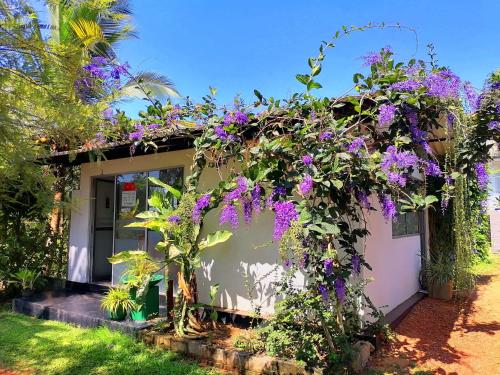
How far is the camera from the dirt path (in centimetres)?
439

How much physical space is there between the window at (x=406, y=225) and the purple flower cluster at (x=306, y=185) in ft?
11.2

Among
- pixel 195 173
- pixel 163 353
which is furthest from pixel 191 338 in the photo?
pixel 195 173

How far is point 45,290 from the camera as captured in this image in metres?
7.56

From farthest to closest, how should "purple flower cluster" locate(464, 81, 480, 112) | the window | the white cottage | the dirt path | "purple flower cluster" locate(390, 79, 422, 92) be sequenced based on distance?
the window, the white cottage, the dirt path, "purple flower cluster" locate(464, 81, 480, 112), "purple flower cluster" locate(390, 79, 422, 92)

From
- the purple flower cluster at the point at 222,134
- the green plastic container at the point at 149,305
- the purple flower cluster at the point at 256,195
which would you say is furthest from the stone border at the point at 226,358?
the purple flower cluster at the point at 222,134

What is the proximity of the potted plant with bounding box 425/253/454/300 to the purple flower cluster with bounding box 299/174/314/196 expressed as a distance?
17.9 ft

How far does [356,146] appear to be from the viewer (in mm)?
3439

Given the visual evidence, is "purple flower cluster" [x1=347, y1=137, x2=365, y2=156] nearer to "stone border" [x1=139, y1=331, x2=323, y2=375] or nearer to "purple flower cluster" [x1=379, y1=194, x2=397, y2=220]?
"purple flower cluster" [x1=379, y1=194, x2=397, y2=220]

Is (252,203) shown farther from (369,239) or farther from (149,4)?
(149,4)

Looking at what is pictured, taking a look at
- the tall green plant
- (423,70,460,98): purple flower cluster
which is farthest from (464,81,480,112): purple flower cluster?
the tall green plant

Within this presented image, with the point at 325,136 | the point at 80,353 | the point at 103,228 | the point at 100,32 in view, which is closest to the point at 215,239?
the point at 80,353

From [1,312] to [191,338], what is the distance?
4003 mm

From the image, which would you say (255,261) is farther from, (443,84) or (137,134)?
(443,84)

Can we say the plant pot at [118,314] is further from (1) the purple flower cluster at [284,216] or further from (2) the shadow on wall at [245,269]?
(1) the purple flower cluster at [284,216]
